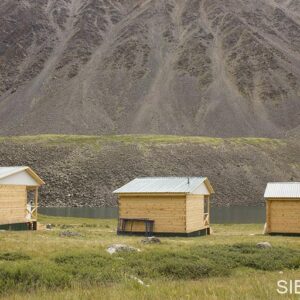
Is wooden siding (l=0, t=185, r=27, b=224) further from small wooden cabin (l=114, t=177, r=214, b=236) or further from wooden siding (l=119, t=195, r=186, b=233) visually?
wooden siding (l=119, t=195, r=186, b=233)

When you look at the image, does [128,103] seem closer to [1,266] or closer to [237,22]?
[237,22]

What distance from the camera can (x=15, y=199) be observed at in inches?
1491

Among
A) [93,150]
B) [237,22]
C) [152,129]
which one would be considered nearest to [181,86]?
[152,129]

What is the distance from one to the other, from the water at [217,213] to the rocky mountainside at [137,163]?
4.42 m

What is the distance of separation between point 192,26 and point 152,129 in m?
69.6

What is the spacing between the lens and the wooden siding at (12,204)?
3656 cm

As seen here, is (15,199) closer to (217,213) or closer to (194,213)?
(194,213)

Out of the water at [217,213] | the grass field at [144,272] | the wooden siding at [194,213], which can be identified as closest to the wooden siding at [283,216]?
the wooden siding at [194,213]

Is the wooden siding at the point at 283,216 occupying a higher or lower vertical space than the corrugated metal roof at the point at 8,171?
lower

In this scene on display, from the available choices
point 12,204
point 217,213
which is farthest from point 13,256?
point 217,213

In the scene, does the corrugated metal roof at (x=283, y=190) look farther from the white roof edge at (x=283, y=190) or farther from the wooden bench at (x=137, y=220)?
the wooden bench at (x=137, y=220)

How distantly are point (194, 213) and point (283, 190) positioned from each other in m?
7.10

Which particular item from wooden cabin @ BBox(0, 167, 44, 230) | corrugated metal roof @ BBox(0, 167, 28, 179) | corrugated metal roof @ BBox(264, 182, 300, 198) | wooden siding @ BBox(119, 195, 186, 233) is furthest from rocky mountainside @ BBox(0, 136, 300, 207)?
corrugated metal roof @ BBox(264, 182, 300, 198)

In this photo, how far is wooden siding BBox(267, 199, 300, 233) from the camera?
38.8 meters
